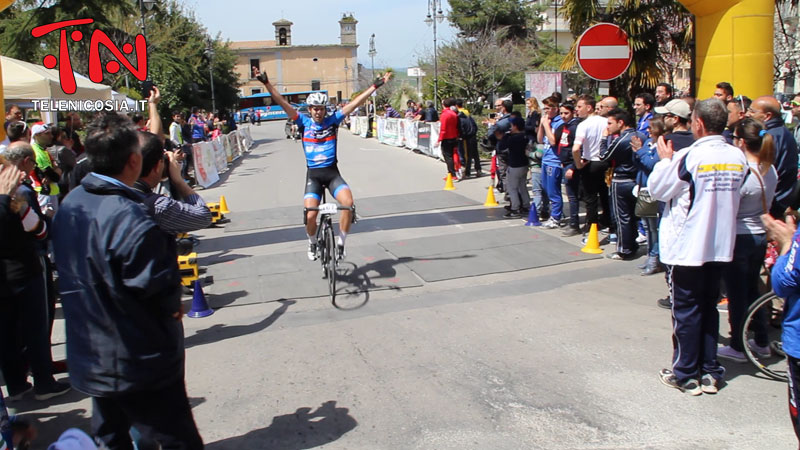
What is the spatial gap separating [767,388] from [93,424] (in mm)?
4219

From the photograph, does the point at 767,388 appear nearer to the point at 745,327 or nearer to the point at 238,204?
the point at 745,327

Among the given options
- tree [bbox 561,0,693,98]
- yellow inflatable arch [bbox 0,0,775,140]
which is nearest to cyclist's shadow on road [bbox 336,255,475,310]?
yellow inflatable arch [bbox 0,0,775,140]

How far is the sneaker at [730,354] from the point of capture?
191 inches

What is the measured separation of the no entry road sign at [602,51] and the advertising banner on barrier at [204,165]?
11.4 meters

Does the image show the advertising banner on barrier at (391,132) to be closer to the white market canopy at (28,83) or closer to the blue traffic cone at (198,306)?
the white market canopy at (28,83)

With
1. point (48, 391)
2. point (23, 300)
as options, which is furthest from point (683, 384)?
point (23, 300)

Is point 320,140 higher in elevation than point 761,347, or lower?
higher

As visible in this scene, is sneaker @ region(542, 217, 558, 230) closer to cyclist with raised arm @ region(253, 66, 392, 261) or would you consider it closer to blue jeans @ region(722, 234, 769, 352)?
cyclist with raised arm @ region(253, 66, 392, 261)

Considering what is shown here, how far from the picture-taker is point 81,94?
1466 cm

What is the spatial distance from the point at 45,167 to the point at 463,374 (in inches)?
239

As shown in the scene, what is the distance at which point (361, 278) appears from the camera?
7609 mm

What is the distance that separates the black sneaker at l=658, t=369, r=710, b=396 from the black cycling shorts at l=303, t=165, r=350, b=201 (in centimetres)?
420

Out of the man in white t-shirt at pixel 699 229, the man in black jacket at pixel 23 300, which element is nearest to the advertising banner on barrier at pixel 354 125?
the man in black jacket at pixel 23 300

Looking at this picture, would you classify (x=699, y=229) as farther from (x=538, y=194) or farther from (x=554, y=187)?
(x=538, y=194)
